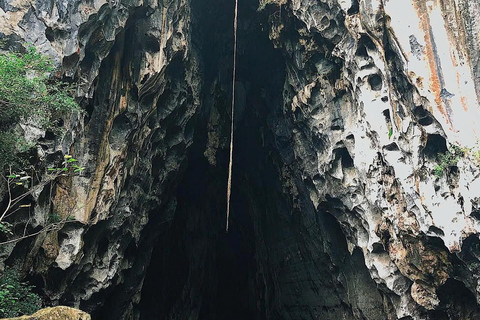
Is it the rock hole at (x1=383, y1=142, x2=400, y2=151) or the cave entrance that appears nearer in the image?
the rock hole at (x1=383, y1=142, x2=400, y2=151)

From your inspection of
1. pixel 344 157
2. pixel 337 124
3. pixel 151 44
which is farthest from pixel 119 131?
pixel 344 157

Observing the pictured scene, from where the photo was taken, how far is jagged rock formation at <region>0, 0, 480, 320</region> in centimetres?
767

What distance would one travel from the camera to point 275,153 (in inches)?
505

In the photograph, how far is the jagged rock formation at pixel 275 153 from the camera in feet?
25.2

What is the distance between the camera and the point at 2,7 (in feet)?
23.7

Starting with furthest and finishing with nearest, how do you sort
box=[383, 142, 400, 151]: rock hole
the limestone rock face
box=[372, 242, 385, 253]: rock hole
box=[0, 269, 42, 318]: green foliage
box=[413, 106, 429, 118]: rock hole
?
box=[372, 242, 385, 253]: rock hole < box=[383, 142, 400, 151]: rock hole < box=[413, 106, 429, 118]: rock hole < box=[0, 269, 42, 318]: green foliage < the limestone rock face

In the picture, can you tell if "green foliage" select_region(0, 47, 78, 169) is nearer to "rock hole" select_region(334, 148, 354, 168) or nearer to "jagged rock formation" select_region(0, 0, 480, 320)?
"jagged rock formation" select_region(0, 0, 480, 320)

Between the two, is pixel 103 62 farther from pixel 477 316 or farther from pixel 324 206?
pixel 477 316

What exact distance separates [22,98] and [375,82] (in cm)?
670

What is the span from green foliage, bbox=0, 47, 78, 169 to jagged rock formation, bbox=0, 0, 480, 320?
0.77 meters

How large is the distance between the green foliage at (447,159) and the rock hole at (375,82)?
6.45 feet

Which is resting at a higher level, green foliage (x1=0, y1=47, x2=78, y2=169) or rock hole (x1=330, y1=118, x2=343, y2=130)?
rock hole (x1=330, y1=118, x2=343, y2=130)

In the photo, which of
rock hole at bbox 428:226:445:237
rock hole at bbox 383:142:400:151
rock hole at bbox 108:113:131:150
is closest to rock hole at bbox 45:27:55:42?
rock hole at bbox 108:113:131:150

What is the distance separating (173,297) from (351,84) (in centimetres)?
845
